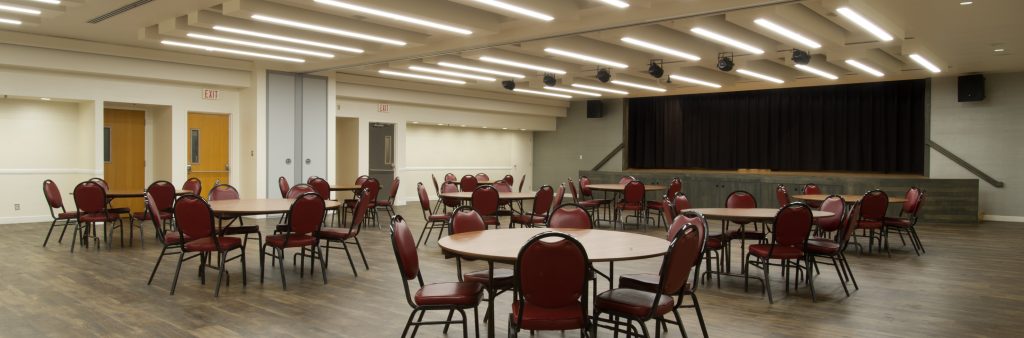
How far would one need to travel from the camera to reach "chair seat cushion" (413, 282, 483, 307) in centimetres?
400

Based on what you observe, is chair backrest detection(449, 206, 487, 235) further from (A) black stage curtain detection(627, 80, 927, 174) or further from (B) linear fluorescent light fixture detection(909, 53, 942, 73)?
(A) black stage curtain detection(627, 80, 927, 174)

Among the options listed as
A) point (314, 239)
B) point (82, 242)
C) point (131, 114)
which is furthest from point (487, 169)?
point (314, 239)

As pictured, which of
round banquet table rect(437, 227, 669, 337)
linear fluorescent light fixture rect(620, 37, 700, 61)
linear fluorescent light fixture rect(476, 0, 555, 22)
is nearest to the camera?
round banquet table rect(437, 227, 669, 337)

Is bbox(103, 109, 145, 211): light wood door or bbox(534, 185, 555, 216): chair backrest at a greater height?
bbox(103, 109, 145, 211): light wood door

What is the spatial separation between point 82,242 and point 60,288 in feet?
10.1

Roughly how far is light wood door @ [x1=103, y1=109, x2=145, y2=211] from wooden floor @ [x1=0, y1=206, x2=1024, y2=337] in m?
4.56

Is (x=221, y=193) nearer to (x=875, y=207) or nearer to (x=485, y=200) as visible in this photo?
(x=485, y=200)

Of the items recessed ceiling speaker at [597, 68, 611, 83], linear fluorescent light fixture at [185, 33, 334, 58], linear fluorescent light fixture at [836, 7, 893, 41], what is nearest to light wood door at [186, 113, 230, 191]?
linear fluorescent light fixture at [185, 33, 334, 58]

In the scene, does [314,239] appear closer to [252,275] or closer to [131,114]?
[252,275]

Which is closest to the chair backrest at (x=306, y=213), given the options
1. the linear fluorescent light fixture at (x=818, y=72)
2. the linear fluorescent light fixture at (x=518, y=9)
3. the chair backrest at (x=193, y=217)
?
the chair backrest at (x=193, y=217)

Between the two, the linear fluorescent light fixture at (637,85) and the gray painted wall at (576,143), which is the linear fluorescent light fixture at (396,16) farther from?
the gray painted wall at (576,143)

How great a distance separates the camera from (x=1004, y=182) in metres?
13.6

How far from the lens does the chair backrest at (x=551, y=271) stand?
3396 millimetres

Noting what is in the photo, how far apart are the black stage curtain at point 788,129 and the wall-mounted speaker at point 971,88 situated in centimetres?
121
